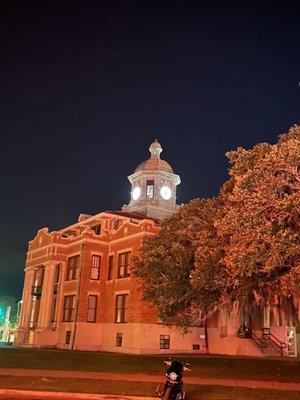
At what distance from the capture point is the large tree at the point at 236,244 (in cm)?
1586

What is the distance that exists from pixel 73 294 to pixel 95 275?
2.40 m

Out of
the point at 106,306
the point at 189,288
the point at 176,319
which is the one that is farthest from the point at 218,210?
the point at 106,306

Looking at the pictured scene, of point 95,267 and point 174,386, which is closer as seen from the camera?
point 174,386

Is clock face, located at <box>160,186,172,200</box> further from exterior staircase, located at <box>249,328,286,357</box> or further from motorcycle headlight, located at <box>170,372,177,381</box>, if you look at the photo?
motorcycle headlight, located at <box>170,372,177,381</box>

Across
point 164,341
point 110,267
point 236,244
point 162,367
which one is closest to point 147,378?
point 162,367

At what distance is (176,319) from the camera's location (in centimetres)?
2166

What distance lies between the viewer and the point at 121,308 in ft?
120

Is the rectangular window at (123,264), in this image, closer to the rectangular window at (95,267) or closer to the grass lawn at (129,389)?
the rectangular window at (95,267)

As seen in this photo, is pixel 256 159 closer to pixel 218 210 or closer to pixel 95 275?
pixel 218 210

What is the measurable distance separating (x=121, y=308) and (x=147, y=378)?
1861 centimetres

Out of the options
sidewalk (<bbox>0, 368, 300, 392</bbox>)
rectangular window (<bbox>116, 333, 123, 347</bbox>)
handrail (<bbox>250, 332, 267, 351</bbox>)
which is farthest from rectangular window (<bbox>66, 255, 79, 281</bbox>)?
sidewalk (<bbox>0, 368, 300, 392</bbox>)

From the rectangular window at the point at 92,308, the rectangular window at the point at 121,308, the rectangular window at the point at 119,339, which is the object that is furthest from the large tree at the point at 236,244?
the rectangular window at the point at 92,308

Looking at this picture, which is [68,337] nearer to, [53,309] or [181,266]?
[53,309]

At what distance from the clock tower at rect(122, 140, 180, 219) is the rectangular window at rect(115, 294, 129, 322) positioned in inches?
694
